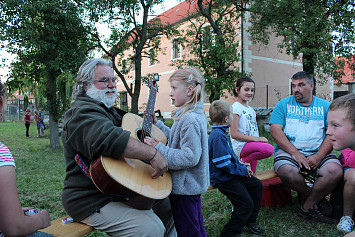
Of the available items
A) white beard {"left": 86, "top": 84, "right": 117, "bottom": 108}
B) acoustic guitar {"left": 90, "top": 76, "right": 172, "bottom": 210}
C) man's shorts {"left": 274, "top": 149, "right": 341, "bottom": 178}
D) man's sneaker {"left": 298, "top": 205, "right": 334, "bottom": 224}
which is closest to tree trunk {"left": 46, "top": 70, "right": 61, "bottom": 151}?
white beard {"left": 86, "top": 84, "right": 117, "bottom": 108}

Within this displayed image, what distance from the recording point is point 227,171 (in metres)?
2.69

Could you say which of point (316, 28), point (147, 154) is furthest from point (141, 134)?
point (316, 28)

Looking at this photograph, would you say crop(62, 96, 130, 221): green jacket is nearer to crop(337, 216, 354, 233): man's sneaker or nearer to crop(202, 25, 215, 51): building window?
crop(337, 216, 354, 233): man's sneaker

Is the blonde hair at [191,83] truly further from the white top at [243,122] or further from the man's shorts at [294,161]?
the man's shorts at [294,161]

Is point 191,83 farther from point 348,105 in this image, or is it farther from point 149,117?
point 348,105

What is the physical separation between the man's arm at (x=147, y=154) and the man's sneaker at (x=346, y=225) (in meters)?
2.32

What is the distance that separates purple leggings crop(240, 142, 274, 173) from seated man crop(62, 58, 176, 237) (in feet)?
5.45

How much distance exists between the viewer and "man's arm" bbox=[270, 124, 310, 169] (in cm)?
347

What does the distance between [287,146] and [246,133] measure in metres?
0.59

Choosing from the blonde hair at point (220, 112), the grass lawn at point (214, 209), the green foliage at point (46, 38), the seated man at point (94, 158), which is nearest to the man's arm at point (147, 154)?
the seated man at point (94, 158)

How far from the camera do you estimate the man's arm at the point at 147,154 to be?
181 cm

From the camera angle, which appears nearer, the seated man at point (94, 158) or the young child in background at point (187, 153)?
the seated man at point (94, 158)

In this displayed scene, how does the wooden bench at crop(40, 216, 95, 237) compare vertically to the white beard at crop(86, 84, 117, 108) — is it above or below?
below

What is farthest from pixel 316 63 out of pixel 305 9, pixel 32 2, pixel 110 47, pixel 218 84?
pixel 32 2
